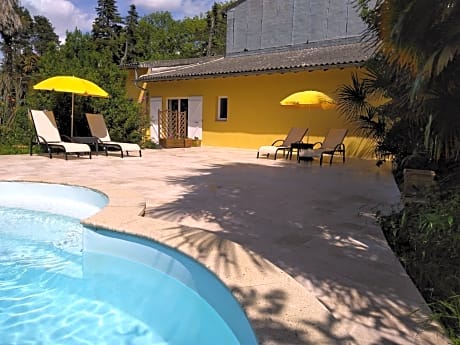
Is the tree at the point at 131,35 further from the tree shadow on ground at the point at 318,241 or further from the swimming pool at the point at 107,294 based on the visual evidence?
the swimming pool at the point at 107,294

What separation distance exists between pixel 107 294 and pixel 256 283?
1.77 meters

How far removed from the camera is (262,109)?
1688 cm

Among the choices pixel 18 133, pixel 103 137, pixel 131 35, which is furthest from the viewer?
pixel 131 35

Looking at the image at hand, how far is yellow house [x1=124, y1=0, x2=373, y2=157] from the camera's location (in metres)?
14.8

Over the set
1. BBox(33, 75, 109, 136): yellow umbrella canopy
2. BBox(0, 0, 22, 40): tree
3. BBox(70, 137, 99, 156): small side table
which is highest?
BBox(0, 0, 22, 40): tree

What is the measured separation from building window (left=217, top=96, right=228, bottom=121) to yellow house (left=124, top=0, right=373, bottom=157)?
0.16ft

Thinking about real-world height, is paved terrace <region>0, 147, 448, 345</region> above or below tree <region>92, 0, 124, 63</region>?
below

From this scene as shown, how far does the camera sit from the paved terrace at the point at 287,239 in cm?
243

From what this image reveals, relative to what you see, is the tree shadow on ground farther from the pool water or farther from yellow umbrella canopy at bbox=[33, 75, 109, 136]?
yellow umbrella canopy at bbox=[33, 75, 109, 136]

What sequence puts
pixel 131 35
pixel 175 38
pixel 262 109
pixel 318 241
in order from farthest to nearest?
1. pixel 175 38
2. pixel 131 35
3. pixel 262 109
4. pixel 318 241

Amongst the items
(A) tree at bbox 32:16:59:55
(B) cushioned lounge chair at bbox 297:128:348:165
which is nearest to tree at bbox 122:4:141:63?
(A) tree at bbox 32:16:59:55

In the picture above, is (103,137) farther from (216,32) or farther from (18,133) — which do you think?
(216,32)

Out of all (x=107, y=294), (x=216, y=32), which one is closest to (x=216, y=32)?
(x=216, y=32)

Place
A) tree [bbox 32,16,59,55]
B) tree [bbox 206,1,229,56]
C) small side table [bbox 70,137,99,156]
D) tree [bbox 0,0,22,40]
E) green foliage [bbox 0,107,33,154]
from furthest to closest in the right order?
tree [bbox 32,16,59,55], tree [bbox 206,1,229,56], tree [bbox 0,0,22,40], green foliage [bbox 0,107,33,154], small side table [bbox 70,137,99,156]
